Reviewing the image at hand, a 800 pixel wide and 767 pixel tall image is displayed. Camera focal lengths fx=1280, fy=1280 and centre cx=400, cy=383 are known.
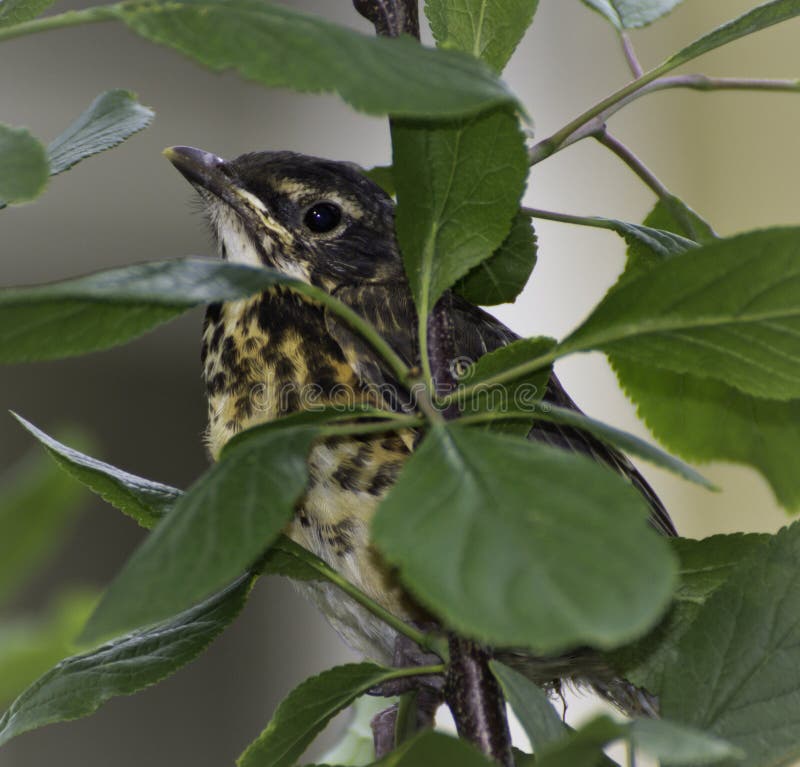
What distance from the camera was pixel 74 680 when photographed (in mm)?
480

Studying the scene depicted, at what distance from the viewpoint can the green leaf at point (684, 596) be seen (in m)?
0.49

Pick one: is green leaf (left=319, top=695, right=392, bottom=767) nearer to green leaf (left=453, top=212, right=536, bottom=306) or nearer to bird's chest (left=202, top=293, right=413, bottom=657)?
bird's chest (left=202, top=293, right=413, bottom=657)

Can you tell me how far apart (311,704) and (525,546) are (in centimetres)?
20

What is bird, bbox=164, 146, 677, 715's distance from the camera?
2.77 feet

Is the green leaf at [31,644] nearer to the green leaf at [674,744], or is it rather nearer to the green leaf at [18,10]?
the green leaf at [674,744]

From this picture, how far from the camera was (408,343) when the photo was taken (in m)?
0.89

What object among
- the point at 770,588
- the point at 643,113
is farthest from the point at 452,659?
the point at 643,113

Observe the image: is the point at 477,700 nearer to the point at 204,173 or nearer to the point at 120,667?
the point at 120,667

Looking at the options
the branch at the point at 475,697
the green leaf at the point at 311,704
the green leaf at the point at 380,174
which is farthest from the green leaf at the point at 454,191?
the green leaf at the point at 380,174

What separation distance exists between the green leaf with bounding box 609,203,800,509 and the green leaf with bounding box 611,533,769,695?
97mm

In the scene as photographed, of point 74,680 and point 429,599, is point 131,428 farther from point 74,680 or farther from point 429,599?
point 429,599

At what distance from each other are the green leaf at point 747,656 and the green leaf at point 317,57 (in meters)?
0.22

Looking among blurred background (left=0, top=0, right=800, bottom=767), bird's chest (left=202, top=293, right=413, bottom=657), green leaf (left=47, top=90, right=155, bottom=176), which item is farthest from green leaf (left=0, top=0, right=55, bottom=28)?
blurred background (left=0, top=0, right=800, bottom=767)

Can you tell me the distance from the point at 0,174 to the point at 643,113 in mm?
2437
